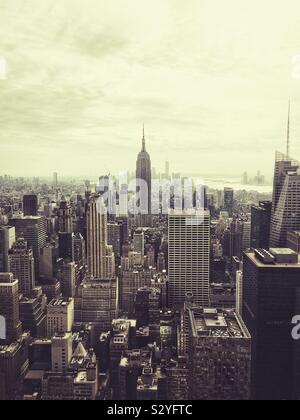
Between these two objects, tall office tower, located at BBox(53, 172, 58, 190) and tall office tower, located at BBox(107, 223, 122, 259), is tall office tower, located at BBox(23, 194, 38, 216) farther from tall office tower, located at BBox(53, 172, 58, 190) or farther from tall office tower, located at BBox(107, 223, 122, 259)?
tall office tower, located at BBox(107, 223, 122, 259)

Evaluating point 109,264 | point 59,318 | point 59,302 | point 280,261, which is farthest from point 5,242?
point 280,261

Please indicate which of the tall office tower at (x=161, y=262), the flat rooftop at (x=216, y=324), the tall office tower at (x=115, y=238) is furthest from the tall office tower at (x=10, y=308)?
the tall office tower at (x=161, y=262)

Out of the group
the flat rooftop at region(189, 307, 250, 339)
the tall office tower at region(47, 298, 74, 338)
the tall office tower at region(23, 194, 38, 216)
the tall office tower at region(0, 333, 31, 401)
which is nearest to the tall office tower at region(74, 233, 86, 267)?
the tall office tower at region(23, 194, 38, 216)

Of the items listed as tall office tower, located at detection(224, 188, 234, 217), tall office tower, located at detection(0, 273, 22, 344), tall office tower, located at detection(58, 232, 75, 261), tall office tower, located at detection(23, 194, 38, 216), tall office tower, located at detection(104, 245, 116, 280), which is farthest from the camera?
tall office tower, located at detection(58, 232, 75, 261)

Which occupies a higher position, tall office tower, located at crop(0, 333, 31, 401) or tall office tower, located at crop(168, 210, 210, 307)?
tall office tower, located at crop(168, 210, 210, 307)

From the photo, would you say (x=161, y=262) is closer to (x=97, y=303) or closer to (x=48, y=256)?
(x=97, y=303)
